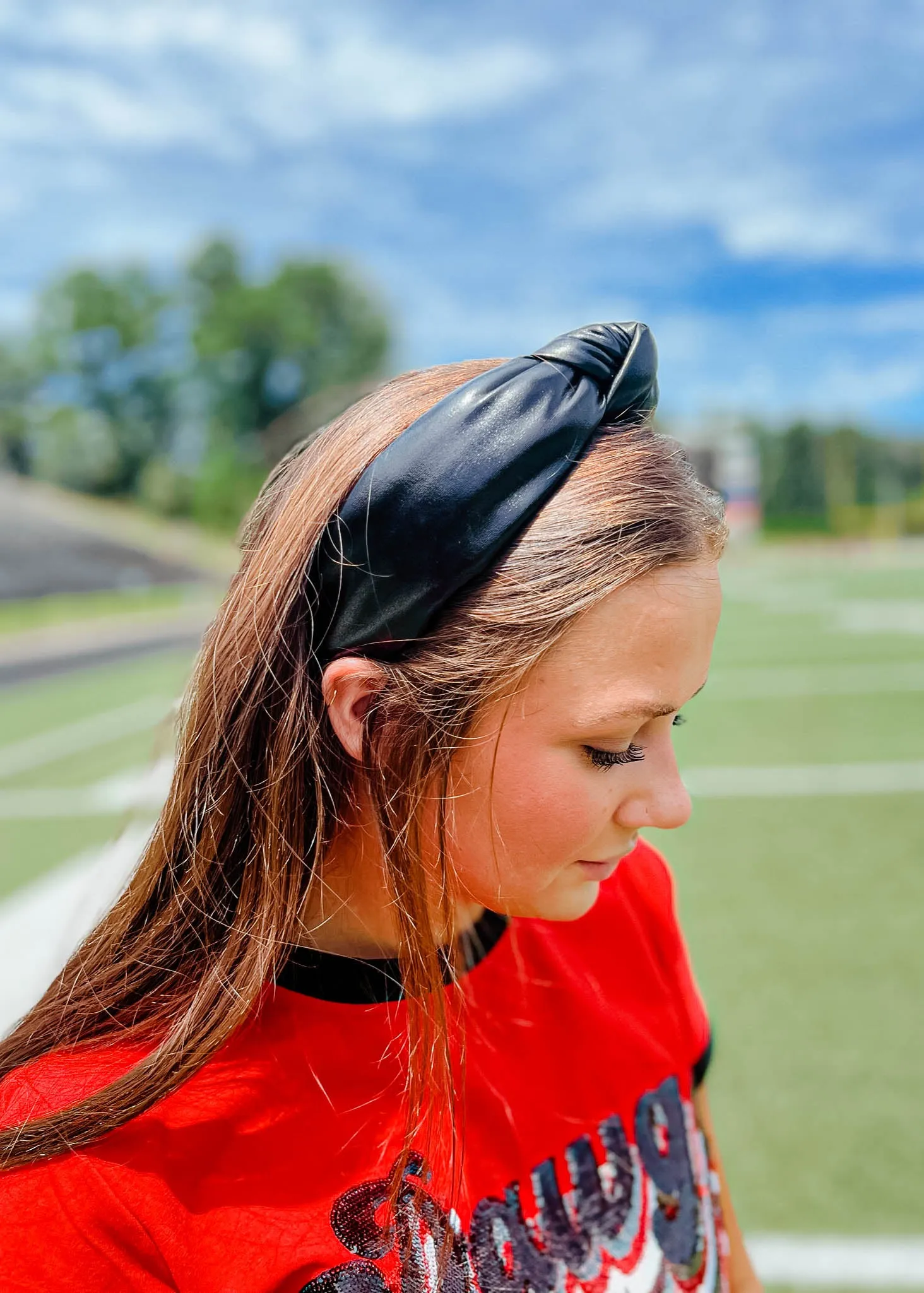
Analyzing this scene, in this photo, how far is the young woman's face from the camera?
1.08 metres

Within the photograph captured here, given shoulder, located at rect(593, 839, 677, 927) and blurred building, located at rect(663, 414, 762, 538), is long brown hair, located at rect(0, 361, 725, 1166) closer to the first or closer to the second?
shoulder, located at rect(593, 839, 677, 927)

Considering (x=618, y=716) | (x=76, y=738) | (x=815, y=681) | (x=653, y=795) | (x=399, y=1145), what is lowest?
(x=815, y=681)

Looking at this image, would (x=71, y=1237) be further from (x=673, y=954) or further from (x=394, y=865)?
(x=673, y=954)

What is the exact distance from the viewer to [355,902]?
1233 mm

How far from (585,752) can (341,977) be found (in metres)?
0.37

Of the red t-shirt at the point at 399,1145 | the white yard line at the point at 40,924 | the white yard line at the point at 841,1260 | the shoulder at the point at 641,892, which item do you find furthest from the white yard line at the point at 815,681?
the red t-shirt at the point at 399,1145

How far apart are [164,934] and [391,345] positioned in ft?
211

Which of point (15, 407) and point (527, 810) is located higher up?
point (15, 407)

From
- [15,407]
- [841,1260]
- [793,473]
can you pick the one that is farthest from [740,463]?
[841,1260]

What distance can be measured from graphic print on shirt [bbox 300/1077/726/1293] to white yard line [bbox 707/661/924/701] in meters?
9.14

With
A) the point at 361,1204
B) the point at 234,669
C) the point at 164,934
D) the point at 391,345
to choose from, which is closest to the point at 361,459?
the point at 234,669

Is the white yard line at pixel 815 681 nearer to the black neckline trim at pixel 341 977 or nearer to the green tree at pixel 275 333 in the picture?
the black neckline trim at pixel 341 977

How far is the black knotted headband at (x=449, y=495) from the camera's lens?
3.43ft

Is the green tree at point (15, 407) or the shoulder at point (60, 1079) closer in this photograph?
the shoulder at point (60, 1079)
